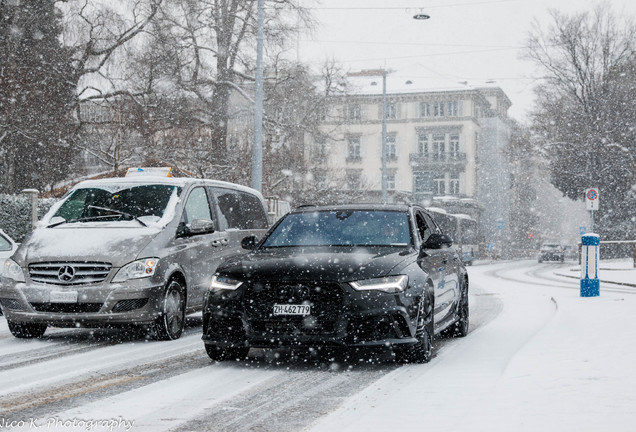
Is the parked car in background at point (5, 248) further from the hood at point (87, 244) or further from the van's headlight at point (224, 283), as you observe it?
the van's headlight at point (224, 283)

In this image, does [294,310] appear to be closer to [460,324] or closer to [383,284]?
[383,284]

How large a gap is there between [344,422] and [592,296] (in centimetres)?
1260

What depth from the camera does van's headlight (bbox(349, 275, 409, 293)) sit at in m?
7.60

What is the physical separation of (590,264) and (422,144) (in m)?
71.6

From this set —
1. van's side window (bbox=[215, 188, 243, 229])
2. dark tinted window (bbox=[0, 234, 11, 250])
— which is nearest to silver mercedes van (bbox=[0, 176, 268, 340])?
van's side window (bbox=[215, 188, 243, 229])

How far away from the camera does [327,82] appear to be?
127ft

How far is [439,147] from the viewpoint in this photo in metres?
86.9

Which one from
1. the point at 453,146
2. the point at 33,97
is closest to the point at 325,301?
the point at 33,97

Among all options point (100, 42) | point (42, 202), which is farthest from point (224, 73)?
point (42, 202)

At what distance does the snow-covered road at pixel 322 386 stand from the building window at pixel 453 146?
76.7 meters

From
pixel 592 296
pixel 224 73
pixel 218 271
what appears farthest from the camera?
pixel 224 73

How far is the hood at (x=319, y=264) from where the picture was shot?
764 cm

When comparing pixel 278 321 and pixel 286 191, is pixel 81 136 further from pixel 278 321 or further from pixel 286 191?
pixel 278 321

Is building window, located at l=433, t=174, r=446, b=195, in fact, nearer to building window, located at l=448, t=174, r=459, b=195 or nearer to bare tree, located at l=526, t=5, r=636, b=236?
building window, located at l=448, t=174, r=459, b=195
